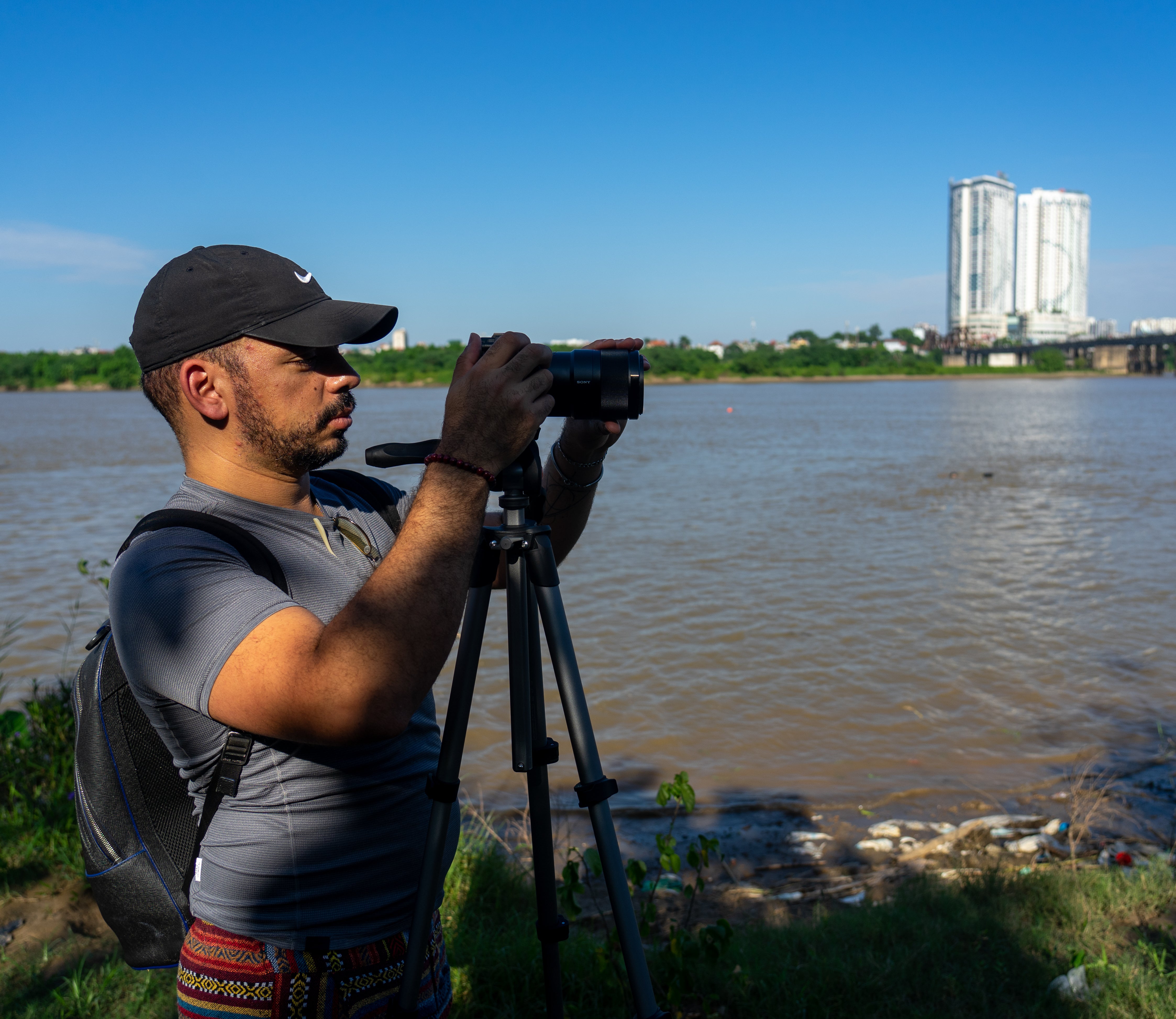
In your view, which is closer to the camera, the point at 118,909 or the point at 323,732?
the point at 323,732

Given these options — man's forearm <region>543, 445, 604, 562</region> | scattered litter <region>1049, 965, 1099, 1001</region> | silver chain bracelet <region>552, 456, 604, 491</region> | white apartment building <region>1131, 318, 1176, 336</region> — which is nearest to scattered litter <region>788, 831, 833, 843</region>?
scattered litter <region>1049, 965, 1099, 1001</region>

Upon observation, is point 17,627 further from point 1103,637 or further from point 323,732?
point 1103,637

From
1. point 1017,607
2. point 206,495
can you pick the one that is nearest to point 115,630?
point 206,495

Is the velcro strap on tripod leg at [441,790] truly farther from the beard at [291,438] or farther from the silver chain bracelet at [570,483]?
the silver chain bracelet at [570,483]

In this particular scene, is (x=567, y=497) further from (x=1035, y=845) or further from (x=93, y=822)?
(x=1035, y=845)

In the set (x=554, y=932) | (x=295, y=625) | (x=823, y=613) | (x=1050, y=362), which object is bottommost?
(x=823, y=613)

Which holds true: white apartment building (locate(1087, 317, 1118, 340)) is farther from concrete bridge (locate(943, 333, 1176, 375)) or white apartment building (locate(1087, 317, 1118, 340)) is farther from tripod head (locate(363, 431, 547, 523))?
tripod head (locate(363, 431, 547, 523))

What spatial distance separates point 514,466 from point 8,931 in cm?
255

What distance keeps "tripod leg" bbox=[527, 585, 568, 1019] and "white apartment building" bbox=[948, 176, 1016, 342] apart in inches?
6998

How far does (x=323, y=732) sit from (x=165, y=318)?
72 cm

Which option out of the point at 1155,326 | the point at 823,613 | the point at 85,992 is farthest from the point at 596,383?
the point at 1155,326

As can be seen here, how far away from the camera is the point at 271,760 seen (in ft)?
4.62

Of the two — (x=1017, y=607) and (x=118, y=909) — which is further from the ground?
(x=118, y=909)

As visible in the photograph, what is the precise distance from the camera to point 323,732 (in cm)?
123
